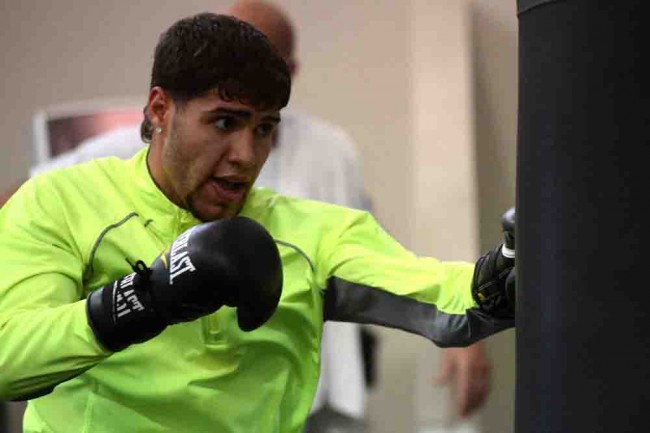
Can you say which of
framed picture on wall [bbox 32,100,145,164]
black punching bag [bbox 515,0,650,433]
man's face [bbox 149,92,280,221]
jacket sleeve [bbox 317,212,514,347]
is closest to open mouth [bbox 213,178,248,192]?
man's face [bbox 149,92,280,221]

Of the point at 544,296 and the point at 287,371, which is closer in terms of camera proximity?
the point at 544,296

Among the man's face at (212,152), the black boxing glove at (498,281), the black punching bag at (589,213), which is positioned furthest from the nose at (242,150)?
the black punching bag at (589,213)

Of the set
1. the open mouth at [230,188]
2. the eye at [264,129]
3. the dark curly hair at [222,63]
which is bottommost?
the open mouth at [230,188]

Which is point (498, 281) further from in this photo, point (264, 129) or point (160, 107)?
point (160, 107)

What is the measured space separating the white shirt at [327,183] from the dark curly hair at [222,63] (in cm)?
93

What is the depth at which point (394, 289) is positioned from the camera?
1.31m

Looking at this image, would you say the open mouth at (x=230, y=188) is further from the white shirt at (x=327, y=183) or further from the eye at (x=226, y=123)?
the white shirt at (x=327, y=183)

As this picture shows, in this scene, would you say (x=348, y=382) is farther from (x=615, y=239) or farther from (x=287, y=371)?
(x=615, y=239)

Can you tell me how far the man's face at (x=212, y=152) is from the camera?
1285mm

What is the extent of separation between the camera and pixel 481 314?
1254mm

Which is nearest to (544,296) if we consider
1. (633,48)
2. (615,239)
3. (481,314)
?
(615,239)

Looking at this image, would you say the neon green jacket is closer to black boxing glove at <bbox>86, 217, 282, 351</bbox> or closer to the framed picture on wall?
black boxing glove at <bbox>86, 217, 282, 351</bbox>

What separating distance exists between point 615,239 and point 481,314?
1.45ft

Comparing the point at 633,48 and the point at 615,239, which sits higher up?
the point at 633,48
